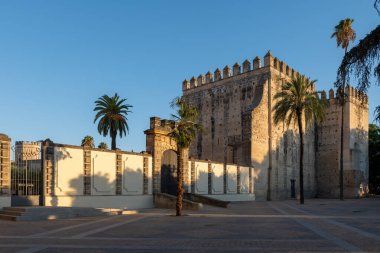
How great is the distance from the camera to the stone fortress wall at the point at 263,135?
47000 mm

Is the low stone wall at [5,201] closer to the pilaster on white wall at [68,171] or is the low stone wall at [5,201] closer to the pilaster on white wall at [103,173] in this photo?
the pilaster on white wall at [68,171]

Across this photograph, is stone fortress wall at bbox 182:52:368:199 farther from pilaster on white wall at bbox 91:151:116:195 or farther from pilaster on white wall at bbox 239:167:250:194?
pilaster on white wall at bbox 91:151:116:195

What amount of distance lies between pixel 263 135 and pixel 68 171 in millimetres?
28153

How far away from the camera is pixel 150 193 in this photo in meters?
31.2

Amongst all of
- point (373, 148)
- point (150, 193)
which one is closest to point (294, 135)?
point (373, 148)

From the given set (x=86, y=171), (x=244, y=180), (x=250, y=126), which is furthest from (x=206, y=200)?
(x=250, y=126)

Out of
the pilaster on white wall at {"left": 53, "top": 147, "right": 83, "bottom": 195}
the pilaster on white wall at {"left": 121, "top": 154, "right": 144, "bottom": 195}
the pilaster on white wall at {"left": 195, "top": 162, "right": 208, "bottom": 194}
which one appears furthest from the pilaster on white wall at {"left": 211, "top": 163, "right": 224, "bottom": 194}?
the pilaster on white wall at {"left": 53, "top": 147, "right": 83, "bottom": 195}

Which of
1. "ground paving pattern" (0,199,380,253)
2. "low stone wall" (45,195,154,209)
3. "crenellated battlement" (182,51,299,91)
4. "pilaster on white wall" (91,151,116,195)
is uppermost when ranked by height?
"crenellated battlement" (182,51,299,91)

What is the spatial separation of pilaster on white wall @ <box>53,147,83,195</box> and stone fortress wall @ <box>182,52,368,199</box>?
80.1 feet

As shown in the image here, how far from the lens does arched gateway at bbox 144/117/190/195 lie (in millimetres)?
31547

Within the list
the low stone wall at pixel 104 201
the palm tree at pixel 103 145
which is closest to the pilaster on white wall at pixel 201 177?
the low stone wall at pixel 104 201

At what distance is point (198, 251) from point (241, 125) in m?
38.6

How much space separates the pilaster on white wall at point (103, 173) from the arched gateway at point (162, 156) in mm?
4196

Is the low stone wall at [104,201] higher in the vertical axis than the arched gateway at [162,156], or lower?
lower
